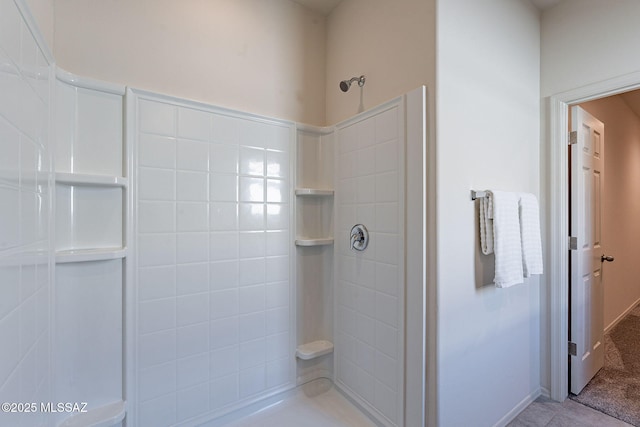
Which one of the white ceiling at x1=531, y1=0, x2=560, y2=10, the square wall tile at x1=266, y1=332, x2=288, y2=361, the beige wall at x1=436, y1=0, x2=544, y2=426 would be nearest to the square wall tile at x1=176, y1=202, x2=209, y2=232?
the square wall tile at x1=266, y1=332, x2=288, y2=361

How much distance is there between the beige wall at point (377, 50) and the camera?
4.60 feet

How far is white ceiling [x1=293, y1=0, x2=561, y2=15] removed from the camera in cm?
188

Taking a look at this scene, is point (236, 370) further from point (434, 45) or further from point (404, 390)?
point (434, 45)

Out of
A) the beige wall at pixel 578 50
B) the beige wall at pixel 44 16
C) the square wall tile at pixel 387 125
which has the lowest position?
the square wall tile at pixel 387 125

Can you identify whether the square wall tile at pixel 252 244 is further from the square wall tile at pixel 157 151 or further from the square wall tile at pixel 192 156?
the square wall tile at pixel 157 151

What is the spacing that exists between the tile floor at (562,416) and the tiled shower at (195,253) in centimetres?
89

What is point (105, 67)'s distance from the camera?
134cm

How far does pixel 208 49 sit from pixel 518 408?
9.15ft

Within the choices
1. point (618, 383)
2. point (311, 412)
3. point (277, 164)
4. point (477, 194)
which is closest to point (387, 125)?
point (477, 194)

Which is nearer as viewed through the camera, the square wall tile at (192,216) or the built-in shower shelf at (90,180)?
the built-in shower shelf at (90,180)

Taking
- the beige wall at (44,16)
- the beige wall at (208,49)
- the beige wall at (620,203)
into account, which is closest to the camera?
the beige wall at (44,16)

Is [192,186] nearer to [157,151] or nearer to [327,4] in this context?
[157,151]

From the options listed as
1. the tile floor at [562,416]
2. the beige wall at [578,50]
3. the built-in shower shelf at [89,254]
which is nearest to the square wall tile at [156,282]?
the built-in shower shelf at [89,254]

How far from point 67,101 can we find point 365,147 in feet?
4.70
